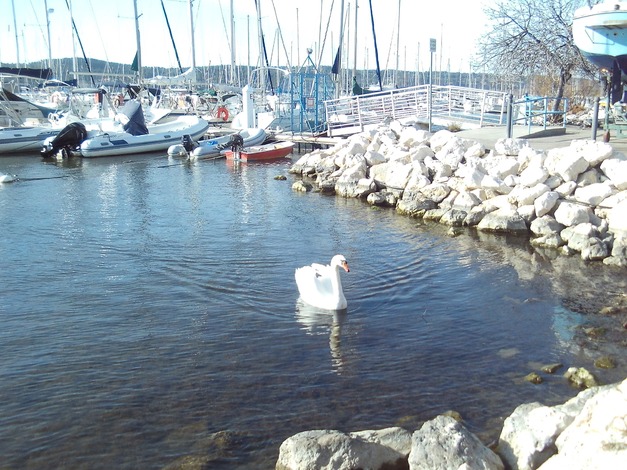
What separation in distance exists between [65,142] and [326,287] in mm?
23279

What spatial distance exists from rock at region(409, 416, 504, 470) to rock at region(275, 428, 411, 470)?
249 millimetres

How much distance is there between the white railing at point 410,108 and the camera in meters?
25.9

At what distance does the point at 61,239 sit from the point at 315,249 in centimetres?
519

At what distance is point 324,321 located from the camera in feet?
29.2

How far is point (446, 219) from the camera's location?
1438 cm

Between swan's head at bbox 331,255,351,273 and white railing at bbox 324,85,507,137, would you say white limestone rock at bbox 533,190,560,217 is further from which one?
white railing at bbox 324,85,507,137

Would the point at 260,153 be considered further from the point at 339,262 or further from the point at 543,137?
the point at 339,262

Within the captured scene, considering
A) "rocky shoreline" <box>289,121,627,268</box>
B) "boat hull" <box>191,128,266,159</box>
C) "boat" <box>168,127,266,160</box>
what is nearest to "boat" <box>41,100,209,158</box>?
"boat" <box>168,127,266,160</box>

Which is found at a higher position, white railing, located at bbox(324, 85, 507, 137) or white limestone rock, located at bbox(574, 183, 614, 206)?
white railing, located at bbox(324, 85, 507, 137)

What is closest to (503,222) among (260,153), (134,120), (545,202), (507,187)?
(545,202)

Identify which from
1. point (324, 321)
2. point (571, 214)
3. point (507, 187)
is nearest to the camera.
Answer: point (324, 321)

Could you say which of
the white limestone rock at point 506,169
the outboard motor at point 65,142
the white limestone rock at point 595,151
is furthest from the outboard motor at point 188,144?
the white limestone rock at point 595,151

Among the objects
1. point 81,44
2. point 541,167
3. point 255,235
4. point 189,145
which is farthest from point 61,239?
point 81,44

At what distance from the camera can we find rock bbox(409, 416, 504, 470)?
4.95 m
